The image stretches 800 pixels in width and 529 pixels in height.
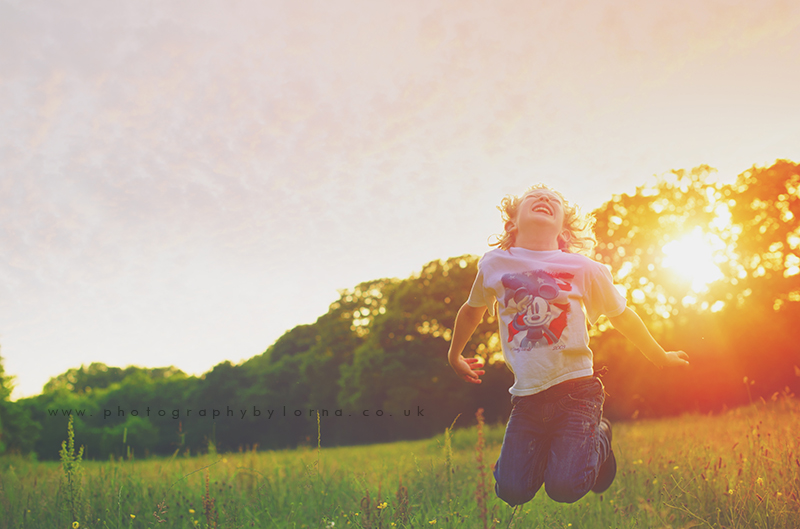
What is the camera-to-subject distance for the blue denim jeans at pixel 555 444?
2.74 metres

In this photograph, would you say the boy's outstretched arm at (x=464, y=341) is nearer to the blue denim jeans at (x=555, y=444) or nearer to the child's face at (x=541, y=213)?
the blue denim jeans at (x=555, y=444)

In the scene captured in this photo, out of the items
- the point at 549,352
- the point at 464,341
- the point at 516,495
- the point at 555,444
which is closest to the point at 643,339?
the point at 549,352

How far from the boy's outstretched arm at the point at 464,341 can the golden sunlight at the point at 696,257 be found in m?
18.3

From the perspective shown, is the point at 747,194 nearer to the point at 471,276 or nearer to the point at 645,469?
the point at 471,276

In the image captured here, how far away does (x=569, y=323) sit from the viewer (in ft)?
→ 9.18

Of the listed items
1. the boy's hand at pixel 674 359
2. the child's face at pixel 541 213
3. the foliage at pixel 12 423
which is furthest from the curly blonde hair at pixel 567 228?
the foliage at pixel 12 423

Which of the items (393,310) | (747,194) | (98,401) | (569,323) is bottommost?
(98,401)

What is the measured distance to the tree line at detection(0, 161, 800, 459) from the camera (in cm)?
1719

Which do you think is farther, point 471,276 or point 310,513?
point 471,276

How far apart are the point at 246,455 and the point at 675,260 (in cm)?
1775

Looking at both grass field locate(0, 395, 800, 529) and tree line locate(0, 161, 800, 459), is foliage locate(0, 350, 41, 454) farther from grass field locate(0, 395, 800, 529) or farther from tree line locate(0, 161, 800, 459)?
grass field locate(0, 395, 800, 529)

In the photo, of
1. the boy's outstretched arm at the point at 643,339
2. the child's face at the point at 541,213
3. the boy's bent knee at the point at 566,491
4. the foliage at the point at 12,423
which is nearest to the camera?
the boy's bent knee at the point at 566,491

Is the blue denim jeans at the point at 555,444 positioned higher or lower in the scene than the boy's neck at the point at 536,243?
lower

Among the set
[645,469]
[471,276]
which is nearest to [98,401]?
[471,276]
